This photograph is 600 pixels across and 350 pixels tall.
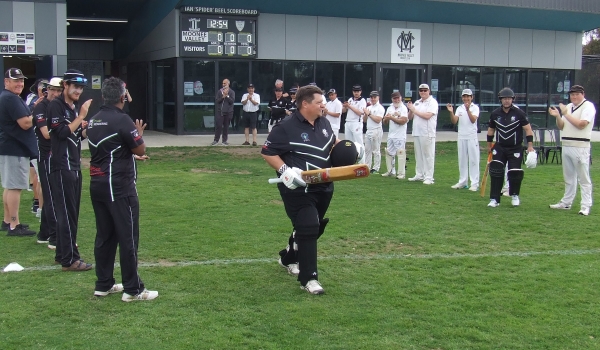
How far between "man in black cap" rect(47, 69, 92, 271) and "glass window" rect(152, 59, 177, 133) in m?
15.5

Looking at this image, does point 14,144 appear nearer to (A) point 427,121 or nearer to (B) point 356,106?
(A) point 427,121

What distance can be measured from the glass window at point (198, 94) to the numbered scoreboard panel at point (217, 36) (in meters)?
0.49

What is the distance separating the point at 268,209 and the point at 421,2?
47.5 ft

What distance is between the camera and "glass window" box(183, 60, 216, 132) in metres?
21.9

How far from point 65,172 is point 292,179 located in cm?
254

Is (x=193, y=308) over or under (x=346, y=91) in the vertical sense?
under

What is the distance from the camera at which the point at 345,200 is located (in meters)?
11.1

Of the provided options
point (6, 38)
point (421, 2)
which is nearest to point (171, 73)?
point (6, 38)

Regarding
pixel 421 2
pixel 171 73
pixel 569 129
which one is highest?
pixel 421 2

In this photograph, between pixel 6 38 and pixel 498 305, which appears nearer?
pixel 498 305

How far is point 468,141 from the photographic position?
497 inches

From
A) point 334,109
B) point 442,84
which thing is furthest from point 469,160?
point 442,84

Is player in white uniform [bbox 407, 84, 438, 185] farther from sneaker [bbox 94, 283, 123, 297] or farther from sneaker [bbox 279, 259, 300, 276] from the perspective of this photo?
sneaker [bbox 94, 283, 123, 297]

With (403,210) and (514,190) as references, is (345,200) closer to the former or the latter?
(403,210)
